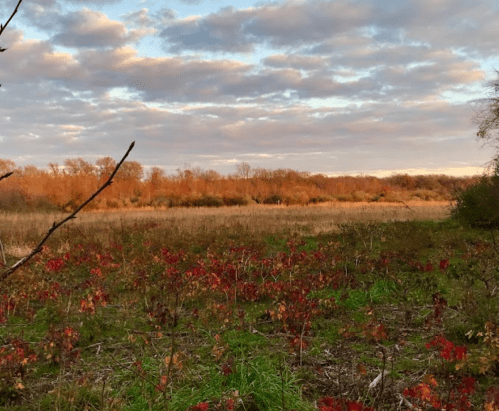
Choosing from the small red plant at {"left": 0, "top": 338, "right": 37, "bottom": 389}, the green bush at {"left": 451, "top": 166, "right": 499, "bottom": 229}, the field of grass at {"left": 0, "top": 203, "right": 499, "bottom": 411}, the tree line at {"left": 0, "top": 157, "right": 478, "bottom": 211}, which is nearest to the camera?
the field of grass at {"left": 0, "top": 203, "right": 499, "bottom": 411}

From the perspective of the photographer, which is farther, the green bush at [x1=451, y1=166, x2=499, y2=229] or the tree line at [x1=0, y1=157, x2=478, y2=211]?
the tree line at [x1=0, y1=157, x2=478, y2=211]

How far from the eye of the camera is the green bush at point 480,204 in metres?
15.0

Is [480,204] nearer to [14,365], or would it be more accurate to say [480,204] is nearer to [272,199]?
[14,365]

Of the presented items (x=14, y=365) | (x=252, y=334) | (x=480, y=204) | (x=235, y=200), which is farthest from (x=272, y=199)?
(x=14, y=365)

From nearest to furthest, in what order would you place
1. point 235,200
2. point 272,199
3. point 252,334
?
point 252,334
point 235,200
point 272,199

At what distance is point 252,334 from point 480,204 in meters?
12.6

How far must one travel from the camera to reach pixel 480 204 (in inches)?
599

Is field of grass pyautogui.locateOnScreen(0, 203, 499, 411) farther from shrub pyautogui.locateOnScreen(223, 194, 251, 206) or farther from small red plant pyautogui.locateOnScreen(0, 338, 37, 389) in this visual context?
shrub pyautogui.locateOnScreen(223, 194, 251, 206)

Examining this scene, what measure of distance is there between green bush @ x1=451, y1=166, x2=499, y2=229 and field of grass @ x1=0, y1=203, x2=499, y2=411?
481 centimetres

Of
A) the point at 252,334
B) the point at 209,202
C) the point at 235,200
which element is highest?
the point at 235,200

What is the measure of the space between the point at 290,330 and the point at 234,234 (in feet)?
29.2

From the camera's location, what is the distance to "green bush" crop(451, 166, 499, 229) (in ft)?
49.2

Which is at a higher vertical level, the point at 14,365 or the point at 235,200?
the point at 235,200

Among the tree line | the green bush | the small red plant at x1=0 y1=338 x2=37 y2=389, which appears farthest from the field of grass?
the tree line
